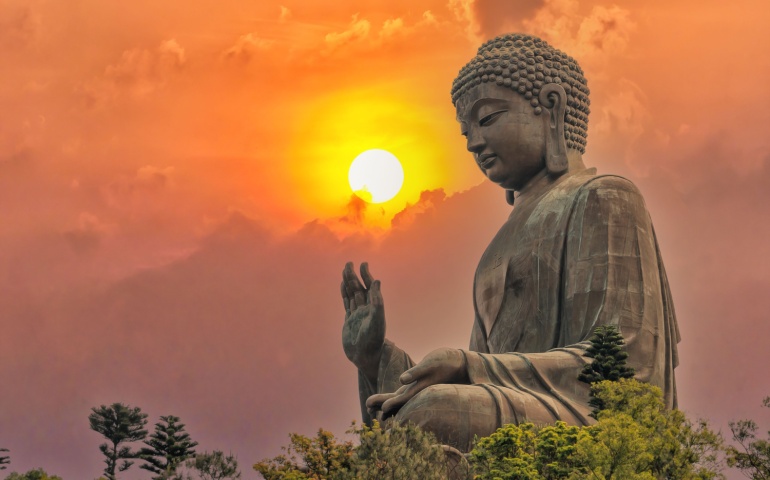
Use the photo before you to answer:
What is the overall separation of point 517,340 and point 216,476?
4.16m

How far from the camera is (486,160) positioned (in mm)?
22125

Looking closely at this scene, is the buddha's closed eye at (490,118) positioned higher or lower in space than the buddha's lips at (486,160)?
higher

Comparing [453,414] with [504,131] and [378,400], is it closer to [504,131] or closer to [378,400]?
[378,400]

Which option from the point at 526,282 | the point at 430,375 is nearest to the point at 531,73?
the point at 526,282

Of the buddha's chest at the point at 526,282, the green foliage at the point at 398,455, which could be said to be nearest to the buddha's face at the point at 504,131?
the buddha's chest at the point at 526,282

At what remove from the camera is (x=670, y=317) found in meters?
21.0

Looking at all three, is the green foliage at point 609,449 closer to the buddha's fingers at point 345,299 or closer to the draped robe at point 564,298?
the draped robe at point 564,298

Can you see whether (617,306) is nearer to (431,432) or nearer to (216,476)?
(431,432)

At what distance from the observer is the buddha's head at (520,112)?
72.0 feet

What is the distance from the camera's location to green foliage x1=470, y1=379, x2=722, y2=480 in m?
16.9

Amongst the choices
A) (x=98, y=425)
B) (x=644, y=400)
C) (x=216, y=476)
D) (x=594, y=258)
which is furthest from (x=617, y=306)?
(x=98, y=425)

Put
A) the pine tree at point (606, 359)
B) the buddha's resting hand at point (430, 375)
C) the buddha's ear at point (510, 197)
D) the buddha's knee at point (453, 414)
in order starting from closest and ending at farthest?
the buddha's knee at point (453, 414) → the buddha's resting hand at point (430, 375) → the pine tree at point (606, 359) → the buddha's ear at point (510, 197)

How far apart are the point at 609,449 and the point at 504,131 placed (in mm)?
6148

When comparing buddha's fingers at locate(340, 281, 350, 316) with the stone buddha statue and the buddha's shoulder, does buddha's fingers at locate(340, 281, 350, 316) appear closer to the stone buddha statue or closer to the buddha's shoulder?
the stone buddha statue
